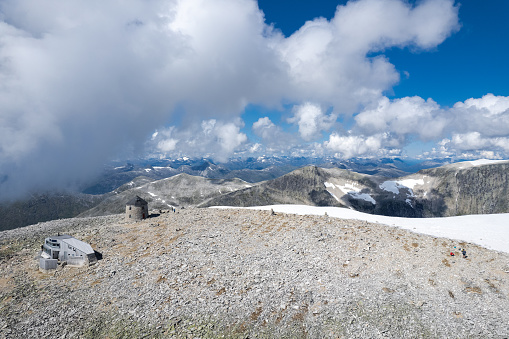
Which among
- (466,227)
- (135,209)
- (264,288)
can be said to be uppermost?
(135,209)

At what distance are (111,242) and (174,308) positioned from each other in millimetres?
15618

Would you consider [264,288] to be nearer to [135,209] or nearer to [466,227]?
[135,209]

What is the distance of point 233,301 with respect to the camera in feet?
56.6

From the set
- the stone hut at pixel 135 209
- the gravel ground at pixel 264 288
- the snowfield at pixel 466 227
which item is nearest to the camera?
the gravel ground at pixel 264 288

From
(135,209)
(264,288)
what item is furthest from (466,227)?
(135,209)

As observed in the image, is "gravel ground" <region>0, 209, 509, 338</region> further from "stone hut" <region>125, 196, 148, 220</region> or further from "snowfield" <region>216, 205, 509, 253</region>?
"stone hut" <region>125, 196, 148, 220</region>

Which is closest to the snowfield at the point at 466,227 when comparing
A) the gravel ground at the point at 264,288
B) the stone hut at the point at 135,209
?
the gravel ground at the point at 264,288

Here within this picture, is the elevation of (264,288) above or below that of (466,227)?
below

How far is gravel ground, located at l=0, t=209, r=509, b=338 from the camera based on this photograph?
15.0m

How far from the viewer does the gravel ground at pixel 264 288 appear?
15016mm

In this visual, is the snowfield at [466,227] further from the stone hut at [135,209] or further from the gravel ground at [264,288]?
the stone hut at [135,209]

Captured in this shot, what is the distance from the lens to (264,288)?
734 inches

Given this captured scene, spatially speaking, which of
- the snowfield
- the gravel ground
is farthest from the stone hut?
the snowfield

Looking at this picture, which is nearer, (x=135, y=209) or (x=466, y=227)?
(x=466, y=227)
